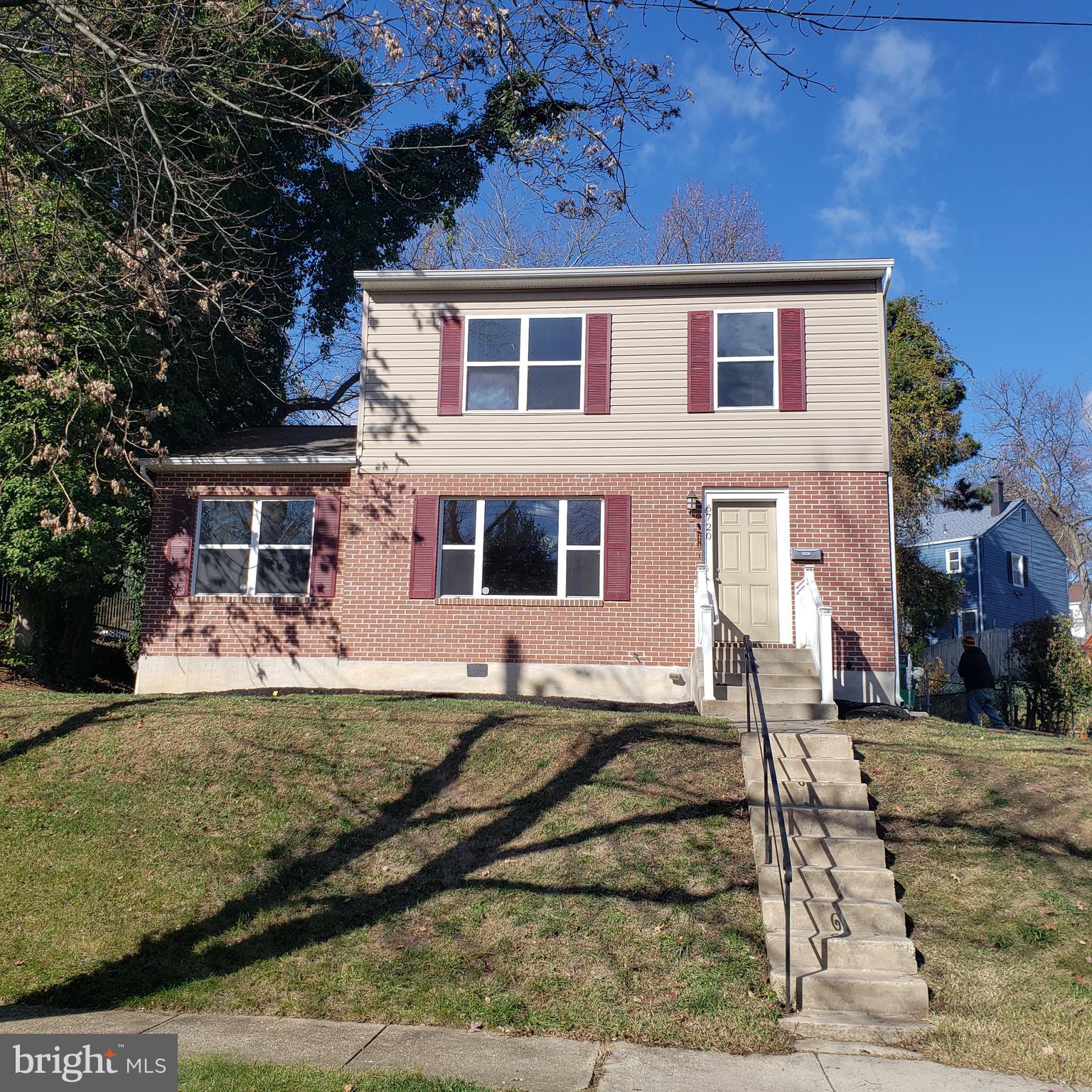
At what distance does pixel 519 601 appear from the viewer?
45.4 ft

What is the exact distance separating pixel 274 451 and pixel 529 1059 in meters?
11.5

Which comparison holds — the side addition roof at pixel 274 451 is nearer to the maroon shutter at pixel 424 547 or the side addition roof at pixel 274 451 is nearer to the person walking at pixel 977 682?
the maroon shutter at pixel 424 547

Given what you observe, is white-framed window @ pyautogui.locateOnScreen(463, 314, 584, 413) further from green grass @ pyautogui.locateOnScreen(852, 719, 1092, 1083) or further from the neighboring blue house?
the neighboring blue house

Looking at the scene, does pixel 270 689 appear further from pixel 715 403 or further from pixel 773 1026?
pixel 773 1026

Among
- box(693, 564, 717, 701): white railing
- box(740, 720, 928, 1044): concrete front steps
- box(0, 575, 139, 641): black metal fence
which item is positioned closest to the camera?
box(740, 720, 928, 1044): concrete front steps

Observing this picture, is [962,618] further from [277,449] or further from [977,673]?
[277,449]

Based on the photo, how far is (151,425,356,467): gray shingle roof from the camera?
14648mm

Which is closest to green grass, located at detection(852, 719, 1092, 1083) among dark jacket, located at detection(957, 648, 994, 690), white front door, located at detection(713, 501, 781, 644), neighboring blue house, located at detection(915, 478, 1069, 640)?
white front door, located at detection(713, 501, 781, 644)

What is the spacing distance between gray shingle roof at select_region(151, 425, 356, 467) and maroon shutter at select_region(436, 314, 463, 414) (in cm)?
164

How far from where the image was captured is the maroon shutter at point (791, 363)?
13.7 meters

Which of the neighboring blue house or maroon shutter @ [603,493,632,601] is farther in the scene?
the neighboring blue house

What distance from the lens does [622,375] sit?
14195mm

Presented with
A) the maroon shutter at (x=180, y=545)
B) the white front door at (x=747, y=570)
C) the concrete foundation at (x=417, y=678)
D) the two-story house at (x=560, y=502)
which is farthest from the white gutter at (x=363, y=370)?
the white front door at (x=747, y=570)

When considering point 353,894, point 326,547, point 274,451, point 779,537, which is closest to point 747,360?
point 779,537
